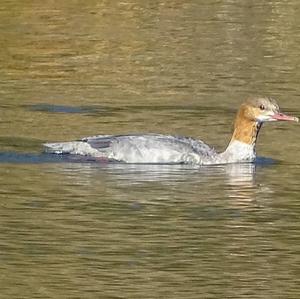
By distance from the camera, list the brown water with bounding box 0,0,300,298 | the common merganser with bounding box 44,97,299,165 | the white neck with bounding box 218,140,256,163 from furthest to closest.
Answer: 1. the white neck with bounding box 218,140,256,163
2. the common merganser with bounding box 44,97,299,165
3. the brown water with bounding box 0,0,300,298

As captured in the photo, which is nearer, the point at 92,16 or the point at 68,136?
the point at 68,136

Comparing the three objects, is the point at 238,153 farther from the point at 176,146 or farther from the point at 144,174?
the point at 144,174

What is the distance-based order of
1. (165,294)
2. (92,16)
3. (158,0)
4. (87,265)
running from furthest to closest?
1. (158,0)
2. (92,16)
3. (87,265)
4. (165,294)

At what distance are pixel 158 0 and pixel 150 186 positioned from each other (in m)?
18.8

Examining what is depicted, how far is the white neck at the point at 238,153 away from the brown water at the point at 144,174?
20 cm

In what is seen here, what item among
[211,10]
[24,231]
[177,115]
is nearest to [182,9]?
[211,10]

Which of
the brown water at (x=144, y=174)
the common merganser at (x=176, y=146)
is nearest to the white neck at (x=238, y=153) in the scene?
the common merganser at (x=176, y=146)

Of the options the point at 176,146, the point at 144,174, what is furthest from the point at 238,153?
the point at 144,174

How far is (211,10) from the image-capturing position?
108ft

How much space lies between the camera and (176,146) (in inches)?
688

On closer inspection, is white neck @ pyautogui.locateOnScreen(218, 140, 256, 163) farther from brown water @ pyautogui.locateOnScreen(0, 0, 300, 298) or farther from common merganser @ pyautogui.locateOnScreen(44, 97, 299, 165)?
brown water @ pyautogui.locateOnScreen(0, 0, 300, 298)

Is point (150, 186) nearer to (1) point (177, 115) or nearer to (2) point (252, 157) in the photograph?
(2) point (252, 157)

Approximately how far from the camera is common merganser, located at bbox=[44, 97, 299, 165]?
17500 mm

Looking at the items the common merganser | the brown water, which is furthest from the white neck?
the brown water
